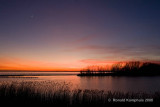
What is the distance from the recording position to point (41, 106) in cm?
905

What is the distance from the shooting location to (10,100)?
31.3 feet

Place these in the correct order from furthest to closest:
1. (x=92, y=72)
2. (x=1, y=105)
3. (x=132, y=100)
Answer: (x=92, y=72)
(x=132, y=100)
(x=1, y=105)

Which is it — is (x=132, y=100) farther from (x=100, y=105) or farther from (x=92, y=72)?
(x=92, y=72)

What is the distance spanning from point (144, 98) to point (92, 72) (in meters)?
67.4

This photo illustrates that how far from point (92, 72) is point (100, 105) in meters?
68.1

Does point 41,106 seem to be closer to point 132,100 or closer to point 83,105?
point 83,105

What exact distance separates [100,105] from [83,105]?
1.11 meters

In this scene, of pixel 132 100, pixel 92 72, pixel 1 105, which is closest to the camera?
pixel 1 105

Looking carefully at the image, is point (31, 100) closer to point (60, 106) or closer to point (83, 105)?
point (60, 106)

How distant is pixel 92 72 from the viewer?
252ft

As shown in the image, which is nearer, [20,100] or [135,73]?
[20,100]

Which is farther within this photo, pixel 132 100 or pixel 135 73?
pixel 135 73

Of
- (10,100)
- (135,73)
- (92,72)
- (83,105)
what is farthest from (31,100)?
(135,73)

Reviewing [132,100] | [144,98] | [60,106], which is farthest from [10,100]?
[144,98]
